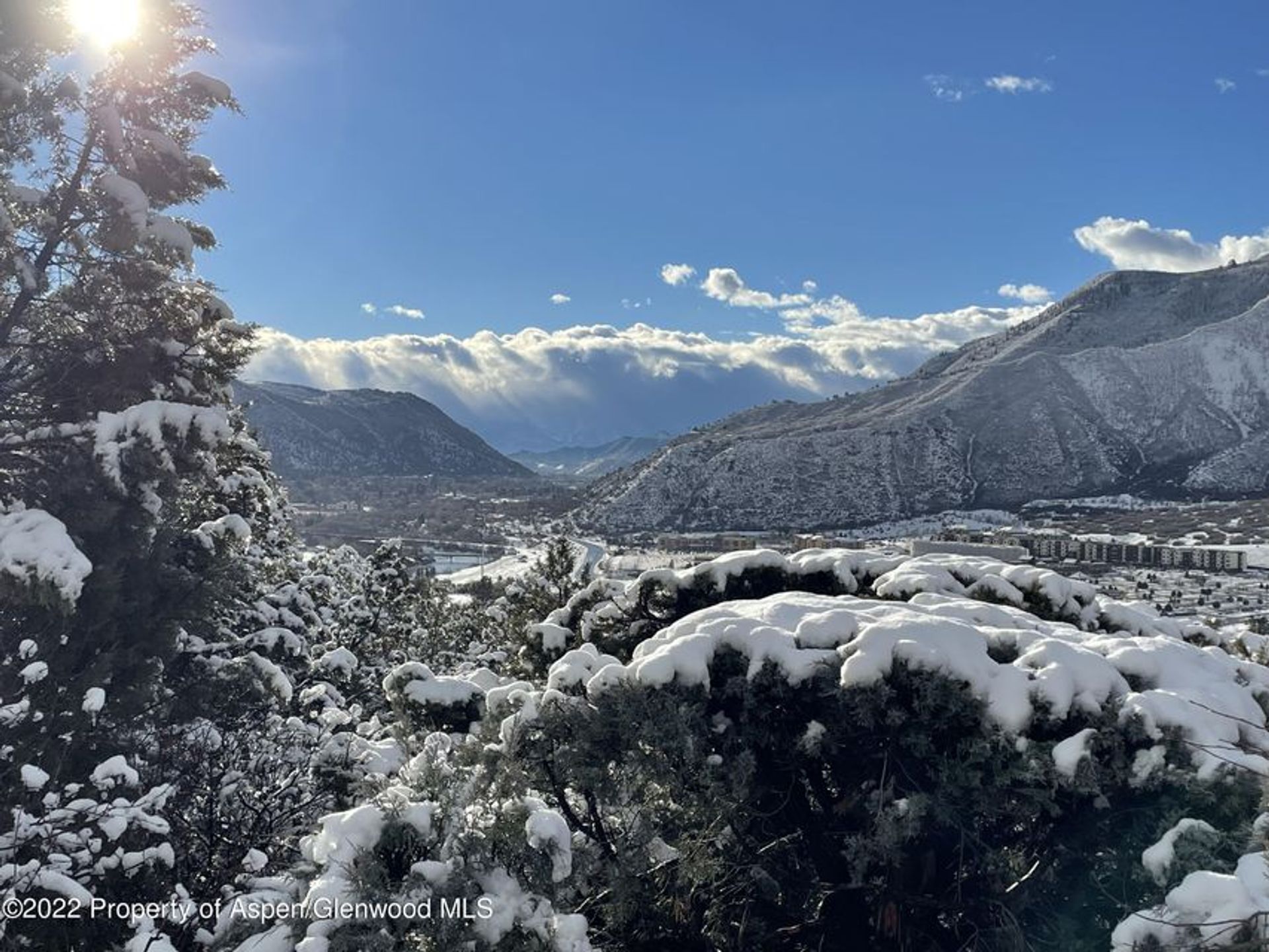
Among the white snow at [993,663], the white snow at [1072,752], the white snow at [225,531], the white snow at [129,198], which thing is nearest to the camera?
the white snow at [1072,752]

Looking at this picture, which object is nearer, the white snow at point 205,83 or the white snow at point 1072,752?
the white snow at point 1072,752

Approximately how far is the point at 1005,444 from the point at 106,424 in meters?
108

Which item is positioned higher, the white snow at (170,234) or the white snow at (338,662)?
the white snow at (170,234)

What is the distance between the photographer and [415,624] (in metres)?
22.2

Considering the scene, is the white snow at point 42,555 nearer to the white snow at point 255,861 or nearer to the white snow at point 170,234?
the white snow at point 255,861

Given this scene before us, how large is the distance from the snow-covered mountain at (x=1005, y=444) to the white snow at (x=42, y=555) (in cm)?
8619

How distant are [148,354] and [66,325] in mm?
675

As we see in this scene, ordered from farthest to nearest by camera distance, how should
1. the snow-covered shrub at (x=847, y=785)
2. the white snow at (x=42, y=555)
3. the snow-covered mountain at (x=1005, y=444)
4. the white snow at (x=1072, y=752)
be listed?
the snow-covered mountain at (x=1005, y=444)
the white snow at (x=42, y=555)
the white snow at (x=1072, y=752)
the snow-covered shrub at (x=847, y=785)

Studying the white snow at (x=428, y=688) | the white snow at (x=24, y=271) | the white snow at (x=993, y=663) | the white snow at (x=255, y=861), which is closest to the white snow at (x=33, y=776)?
the white snow at (x=255, y=861)

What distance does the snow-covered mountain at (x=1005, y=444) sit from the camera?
94.5 metres

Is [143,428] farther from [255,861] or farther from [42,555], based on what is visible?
[255,861]

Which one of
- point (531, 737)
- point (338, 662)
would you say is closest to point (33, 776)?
point (531, 737)

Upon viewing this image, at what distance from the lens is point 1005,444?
102m

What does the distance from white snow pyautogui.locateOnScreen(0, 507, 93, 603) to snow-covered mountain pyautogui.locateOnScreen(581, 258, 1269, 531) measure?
8619cm
